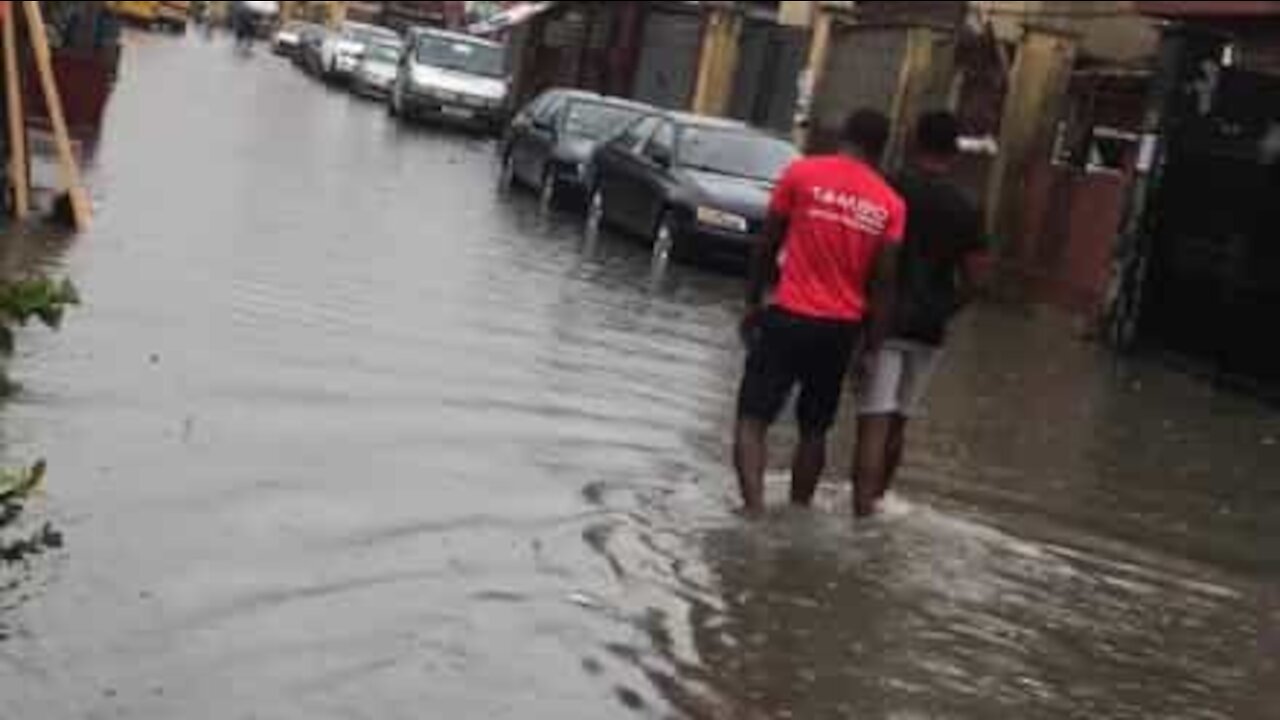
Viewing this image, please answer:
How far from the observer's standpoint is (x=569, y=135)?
2867 centimetres

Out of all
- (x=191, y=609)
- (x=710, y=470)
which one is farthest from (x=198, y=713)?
(x=710, y=470)

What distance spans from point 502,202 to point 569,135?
1295mm

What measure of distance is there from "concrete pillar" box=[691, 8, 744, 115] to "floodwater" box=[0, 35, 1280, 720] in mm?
26109

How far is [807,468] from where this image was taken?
9844 mm

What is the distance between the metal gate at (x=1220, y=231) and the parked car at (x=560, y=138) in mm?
7680

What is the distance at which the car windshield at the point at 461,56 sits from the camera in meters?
45.8

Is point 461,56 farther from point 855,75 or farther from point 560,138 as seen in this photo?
point 560,138

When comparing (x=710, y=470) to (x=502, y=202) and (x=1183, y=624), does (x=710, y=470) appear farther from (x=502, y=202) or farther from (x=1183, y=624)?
(x=502, y=202)

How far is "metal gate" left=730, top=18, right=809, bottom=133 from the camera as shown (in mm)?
40250

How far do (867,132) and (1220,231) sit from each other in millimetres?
10743

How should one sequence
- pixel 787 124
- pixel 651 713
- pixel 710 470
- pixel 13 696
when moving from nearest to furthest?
pixel 13 696 → pixel 651 713 → pixel 710 470 → pixel 787 124

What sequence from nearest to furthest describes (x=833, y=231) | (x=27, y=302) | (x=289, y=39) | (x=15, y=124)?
(x=27, y=302), (x=833, y=231), (x=15, y=124), (x=289, y=39)

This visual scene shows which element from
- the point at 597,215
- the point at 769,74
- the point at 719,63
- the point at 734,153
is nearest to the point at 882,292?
the point at 734,153

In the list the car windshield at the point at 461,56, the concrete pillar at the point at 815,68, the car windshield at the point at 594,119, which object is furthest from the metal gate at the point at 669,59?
the car windshield at the point at 594,119
